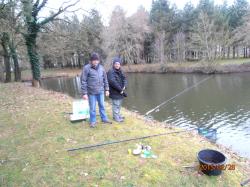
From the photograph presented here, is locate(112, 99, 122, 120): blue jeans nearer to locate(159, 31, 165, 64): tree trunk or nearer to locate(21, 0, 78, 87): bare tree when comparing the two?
locate(21, 0, 78, 87): bare tree

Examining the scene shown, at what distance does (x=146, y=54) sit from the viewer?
54.1m

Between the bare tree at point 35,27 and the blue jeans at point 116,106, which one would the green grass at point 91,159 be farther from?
the bare tree at point 35,27

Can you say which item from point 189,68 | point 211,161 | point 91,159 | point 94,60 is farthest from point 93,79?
point 189,68

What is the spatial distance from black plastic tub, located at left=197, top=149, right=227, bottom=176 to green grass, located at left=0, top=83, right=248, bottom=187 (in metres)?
0.13

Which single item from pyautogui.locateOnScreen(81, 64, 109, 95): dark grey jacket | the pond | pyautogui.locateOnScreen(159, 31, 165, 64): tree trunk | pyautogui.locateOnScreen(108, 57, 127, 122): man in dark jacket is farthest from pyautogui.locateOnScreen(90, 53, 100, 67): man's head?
pyautogui.locateOnScreen(159, 31, 165, 64): tree trunk

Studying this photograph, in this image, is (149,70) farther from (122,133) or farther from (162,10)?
(122,133)

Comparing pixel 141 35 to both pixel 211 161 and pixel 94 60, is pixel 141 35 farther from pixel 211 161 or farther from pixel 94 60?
pixel 211 161

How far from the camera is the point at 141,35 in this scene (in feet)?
146

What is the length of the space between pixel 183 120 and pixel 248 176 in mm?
9298

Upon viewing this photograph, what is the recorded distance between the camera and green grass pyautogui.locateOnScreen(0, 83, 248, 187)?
4.44 metres

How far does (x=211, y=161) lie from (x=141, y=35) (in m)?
41.0

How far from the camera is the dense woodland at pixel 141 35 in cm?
1755

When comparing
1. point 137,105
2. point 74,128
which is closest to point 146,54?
point 137,105

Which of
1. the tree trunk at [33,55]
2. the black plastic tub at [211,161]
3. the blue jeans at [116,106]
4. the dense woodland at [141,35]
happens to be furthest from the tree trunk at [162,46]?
the black plastic tub at [211,161]
